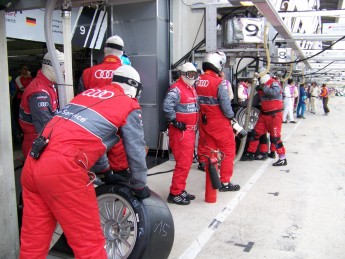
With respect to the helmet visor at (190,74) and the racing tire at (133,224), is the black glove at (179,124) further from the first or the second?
the racing tire at (133,224)

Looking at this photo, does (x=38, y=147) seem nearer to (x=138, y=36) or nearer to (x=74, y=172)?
(x=74, y=172)

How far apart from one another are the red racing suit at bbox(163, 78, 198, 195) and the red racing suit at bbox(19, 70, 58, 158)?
168 cm

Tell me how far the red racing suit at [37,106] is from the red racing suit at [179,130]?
1682 millimetres

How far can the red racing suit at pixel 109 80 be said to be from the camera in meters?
4.14

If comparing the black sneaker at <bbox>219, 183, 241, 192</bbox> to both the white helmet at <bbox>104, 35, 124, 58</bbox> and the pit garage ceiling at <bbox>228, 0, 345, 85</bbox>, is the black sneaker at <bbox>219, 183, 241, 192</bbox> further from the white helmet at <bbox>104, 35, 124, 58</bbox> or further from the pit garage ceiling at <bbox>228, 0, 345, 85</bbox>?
the white helmet at <bbox>104, 35, 124, 58</bbox>

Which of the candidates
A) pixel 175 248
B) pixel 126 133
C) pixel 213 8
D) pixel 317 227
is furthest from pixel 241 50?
pixel 126 133

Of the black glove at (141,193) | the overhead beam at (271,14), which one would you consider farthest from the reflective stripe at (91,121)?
the overhead beam at (271,14)

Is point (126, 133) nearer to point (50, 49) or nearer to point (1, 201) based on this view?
point (50, 49)

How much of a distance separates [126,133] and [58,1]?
4.55 feet

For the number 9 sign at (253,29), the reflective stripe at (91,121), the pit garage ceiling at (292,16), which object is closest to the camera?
the reflective stripe at (91,121)

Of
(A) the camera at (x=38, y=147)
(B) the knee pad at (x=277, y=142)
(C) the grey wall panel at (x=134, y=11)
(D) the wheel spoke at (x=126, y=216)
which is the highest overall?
(C) the grey wall panel at (x=134, y=11)

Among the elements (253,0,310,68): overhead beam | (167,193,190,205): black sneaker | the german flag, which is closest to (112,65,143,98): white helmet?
(253,0,310,68): overhead beam

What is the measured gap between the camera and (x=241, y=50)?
6.86 meters

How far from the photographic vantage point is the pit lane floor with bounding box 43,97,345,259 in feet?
12.3
